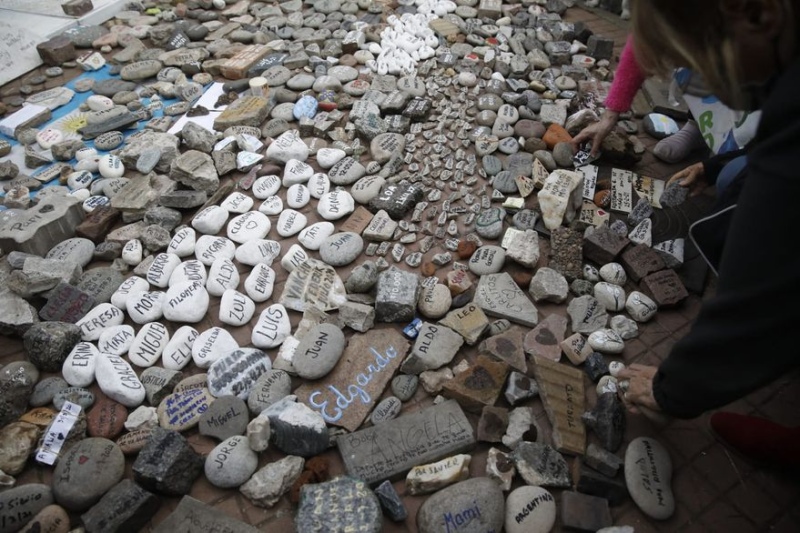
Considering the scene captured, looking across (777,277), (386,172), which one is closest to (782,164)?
(777,277)

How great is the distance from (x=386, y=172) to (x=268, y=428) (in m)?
Answer: 1.37

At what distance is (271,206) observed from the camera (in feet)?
7.97

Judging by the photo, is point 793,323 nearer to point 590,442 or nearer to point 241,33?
point 590,442

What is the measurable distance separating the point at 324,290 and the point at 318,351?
0.32m

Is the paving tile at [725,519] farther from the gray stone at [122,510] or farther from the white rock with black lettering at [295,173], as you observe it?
the white rock with black lettering at [295,173]

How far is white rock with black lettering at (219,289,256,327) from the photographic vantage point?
1.98m

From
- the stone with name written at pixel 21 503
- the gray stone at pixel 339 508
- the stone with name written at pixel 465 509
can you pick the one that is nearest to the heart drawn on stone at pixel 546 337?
the stone with name written at pixel 465 509

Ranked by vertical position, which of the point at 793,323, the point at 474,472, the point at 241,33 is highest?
the point at 793,323

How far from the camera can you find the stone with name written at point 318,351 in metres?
1.77

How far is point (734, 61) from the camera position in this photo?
3.42 feet

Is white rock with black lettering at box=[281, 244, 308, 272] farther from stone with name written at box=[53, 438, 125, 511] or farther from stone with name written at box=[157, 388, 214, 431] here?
stone with name written at box=[53, 438, 125, 511]

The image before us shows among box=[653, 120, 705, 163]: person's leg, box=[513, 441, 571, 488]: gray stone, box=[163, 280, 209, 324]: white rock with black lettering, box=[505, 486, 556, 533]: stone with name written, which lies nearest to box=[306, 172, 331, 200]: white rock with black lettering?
box=[163, 280, 209, 324]: white rock with black lettering

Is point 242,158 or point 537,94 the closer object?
point 242,158

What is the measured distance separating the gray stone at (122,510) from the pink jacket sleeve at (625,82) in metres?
2.33
